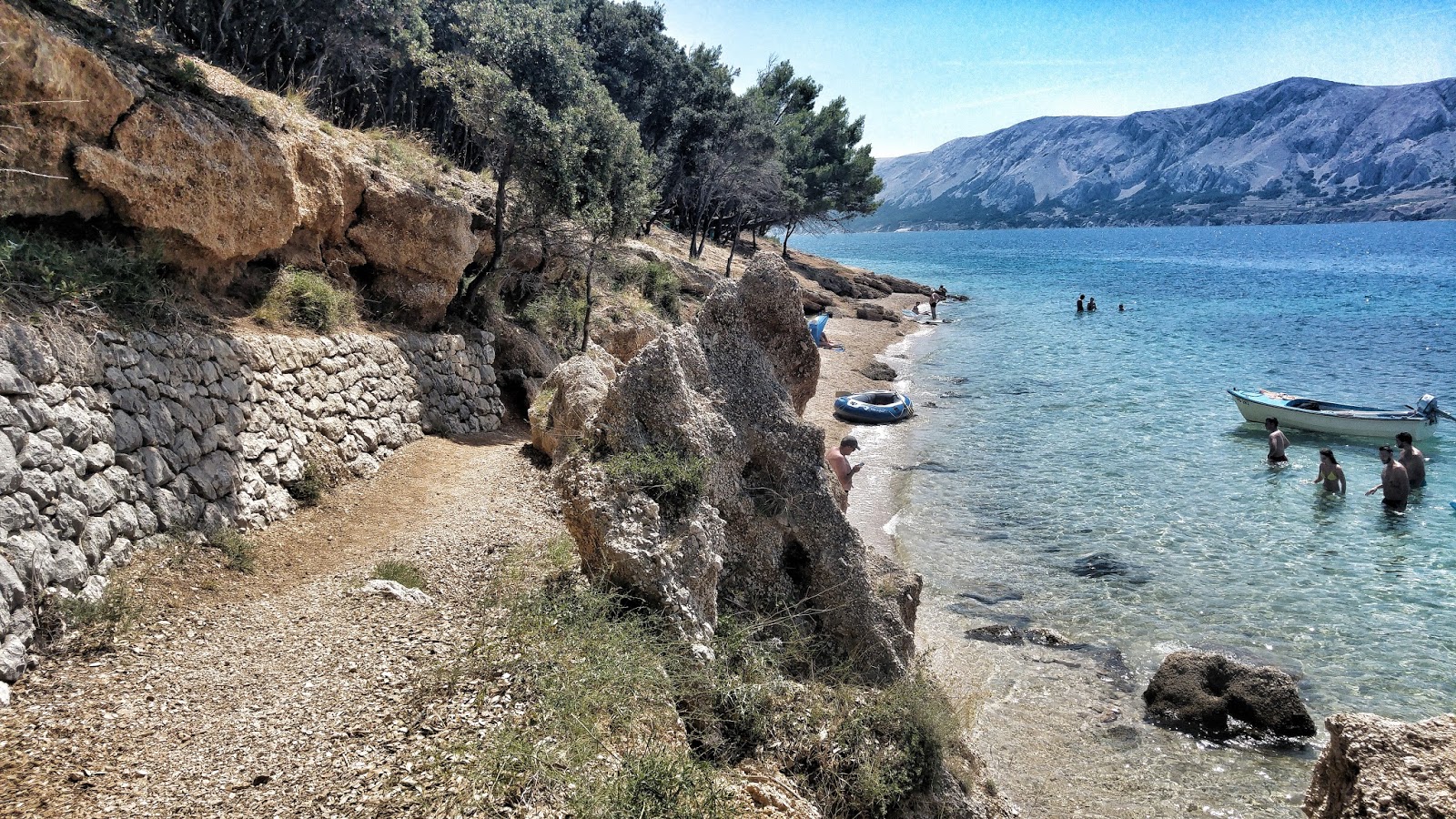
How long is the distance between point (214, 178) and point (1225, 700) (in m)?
16.0

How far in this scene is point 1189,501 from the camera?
2053 cm

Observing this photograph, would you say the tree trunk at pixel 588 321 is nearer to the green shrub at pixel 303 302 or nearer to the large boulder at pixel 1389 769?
the green shrub at pixel 303 302

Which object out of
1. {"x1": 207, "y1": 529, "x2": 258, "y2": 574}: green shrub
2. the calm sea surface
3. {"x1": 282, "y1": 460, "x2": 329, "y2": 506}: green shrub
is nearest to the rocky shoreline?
the calm sea surface

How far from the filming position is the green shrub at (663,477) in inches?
288

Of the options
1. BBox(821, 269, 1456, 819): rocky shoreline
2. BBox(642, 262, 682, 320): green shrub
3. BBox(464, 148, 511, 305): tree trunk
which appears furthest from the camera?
BBox(642, 262, 682, 320): green shrub

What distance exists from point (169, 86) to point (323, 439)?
528cm

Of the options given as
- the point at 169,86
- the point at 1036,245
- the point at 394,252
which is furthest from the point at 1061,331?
the point at 1036,245

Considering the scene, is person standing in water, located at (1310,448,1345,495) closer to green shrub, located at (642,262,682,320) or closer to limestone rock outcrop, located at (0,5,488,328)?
green shrub, located at (642,262,682,320)

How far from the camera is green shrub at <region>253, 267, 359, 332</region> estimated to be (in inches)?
499

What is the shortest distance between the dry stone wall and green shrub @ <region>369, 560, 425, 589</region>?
83.2 inches

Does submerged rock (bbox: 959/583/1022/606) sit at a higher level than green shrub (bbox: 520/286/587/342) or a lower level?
lower

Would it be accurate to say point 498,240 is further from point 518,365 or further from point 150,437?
point 150,437

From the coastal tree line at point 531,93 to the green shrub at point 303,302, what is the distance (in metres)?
4.95

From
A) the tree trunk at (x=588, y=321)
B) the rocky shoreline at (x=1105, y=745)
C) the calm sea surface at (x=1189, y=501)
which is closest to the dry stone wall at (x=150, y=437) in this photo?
the tree trunk at (x=588, y=321)
